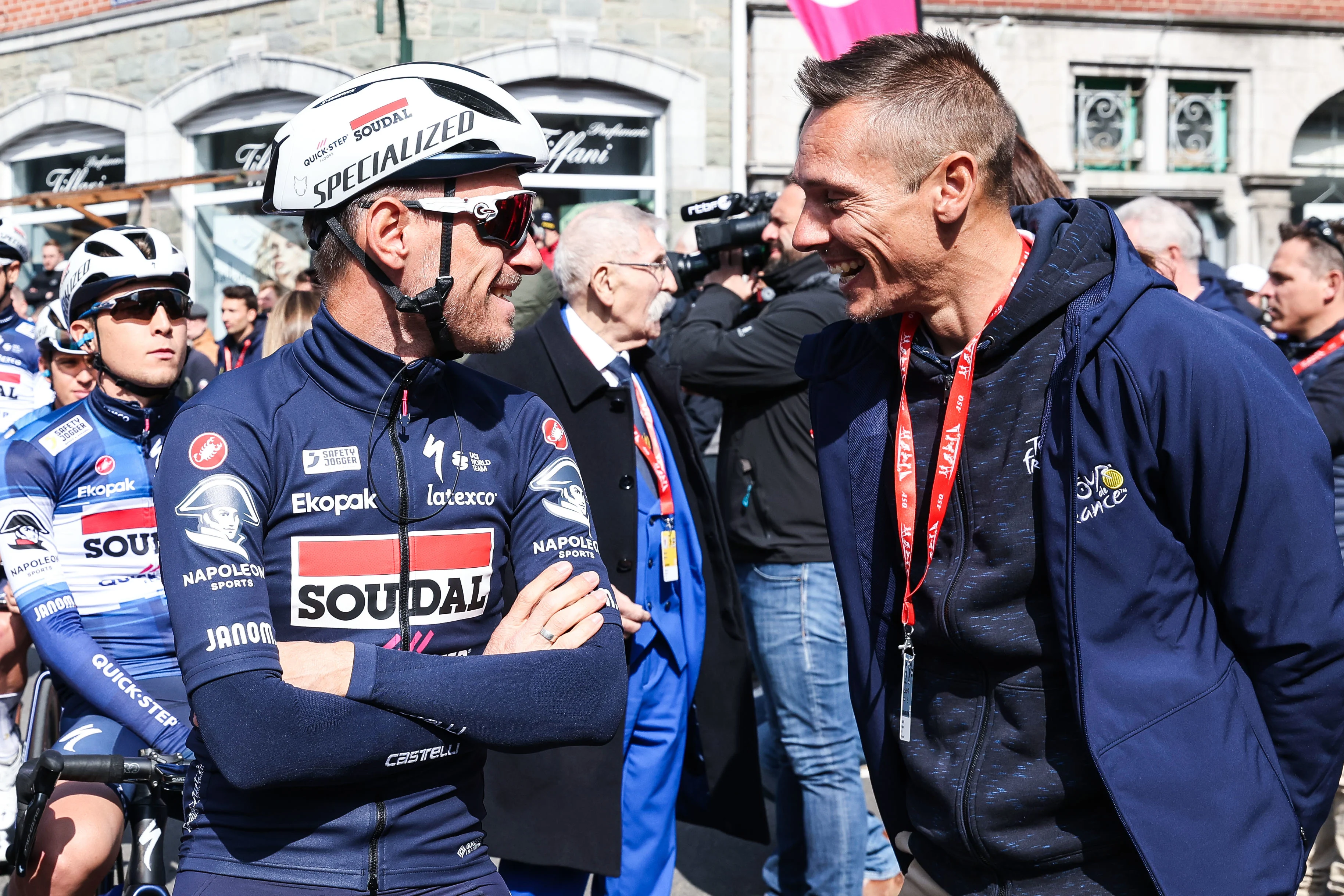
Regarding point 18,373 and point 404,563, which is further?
point 18,373

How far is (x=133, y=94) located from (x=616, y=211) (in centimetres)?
1191

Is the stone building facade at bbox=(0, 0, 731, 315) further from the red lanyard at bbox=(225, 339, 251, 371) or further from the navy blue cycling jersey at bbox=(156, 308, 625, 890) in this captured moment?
the navy blue cycling jersey at bbox=(156, 308, 625, 890)

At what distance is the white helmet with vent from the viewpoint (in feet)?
7.12

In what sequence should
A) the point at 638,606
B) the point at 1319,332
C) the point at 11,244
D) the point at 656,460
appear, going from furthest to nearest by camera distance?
the point at 11,244 < the point at 1319,332 < the point at 656,460 < the point at 638,606

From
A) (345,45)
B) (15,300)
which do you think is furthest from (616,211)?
(345,45)

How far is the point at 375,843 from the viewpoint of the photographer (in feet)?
6.74

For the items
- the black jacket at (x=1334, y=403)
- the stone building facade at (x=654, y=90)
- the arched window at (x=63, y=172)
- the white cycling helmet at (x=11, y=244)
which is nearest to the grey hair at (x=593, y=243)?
the black jacket at (x=1334, y=403)

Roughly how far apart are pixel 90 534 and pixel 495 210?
209 cm

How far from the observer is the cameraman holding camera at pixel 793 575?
4395mm

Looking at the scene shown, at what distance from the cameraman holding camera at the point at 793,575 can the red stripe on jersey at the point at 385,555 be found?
2.31 metres

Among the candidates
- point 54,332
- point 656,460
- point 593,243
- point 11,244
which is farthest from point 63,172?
point 656,460

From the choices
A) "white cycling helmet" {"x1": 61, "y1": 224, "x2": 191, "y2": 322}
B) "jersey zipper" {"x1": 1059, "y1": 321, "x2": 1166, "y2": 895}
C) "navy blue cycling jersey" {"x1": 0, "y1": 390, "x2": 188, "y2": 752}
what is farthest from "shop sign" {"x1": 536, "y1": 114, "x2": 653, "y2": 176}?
"jersey zipper" {"x1": 1059, "y1": 321, "x2": 1166, "y2": 895}

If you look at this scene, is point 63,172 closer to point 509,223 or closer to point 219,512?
point 509,223

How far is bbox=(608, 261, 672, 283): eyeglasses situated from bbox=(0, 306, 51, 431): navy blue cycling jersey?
12.8ft
